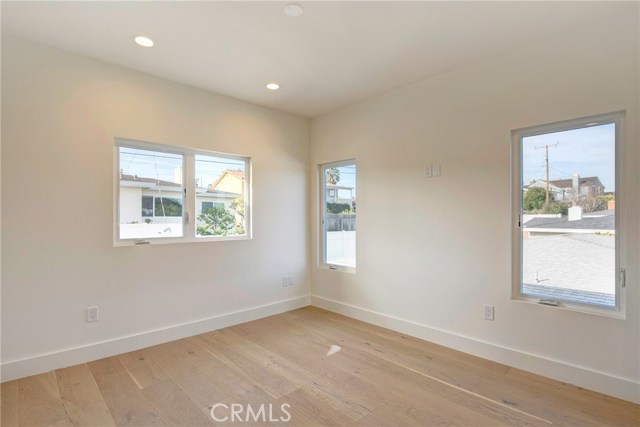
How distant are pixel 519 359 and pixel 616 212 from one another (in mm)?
1329

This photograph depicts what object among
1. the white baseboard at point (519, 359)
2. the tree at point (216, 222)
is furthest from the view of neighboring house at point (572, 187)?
the tree at point (216, 222)

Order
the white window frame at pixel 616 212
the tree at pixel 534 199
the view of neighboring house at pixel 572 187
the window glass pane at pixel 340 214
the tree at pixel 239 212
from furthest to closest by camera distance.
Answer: the window glass pane at pixel 340 214
the tree at pixel 239 212
the tree at pixel 534 199
the view of neighboring house at pixel 572 187
the white window frame at pixel 616 212

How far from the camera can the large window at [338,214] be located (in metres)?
4.05

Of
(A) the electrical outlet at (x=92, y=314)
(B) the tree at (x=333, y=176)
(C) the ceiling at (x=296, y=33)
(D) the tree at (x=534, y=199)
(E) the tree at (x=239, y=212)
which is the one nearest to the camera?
(C) the ceiling at (x=296, y=33)

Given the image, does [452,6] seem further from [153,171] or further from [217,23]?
[153,171]

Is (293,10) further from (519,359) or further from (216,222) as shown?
(519,359)

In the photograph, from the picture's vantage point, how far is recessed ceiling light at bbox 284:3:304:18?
2.07 metres

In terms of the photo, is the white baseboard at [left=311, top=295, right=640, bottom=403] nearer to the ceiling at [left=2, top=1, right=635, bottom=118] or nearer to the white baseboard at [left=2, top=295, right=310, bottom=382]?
the white baseboard at [left=2, top=295, right=310, bottom=382]

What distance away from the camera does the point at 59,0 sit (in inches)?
79.8

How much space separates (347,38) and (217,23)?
37.8 inches

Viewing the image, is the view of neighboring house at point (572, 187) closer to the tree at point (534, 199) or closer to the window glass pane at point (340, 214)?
the tree at point (534, 199)

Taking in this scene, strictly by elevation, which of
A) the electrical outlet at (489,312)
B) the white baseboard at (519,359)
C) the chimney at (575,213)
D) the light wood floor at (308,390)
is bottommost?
the light wood floor at (308,390)

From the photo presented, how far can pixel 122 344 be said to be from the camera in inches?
113

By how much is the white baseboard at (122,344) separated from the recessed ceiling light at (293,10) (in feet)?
9.78
